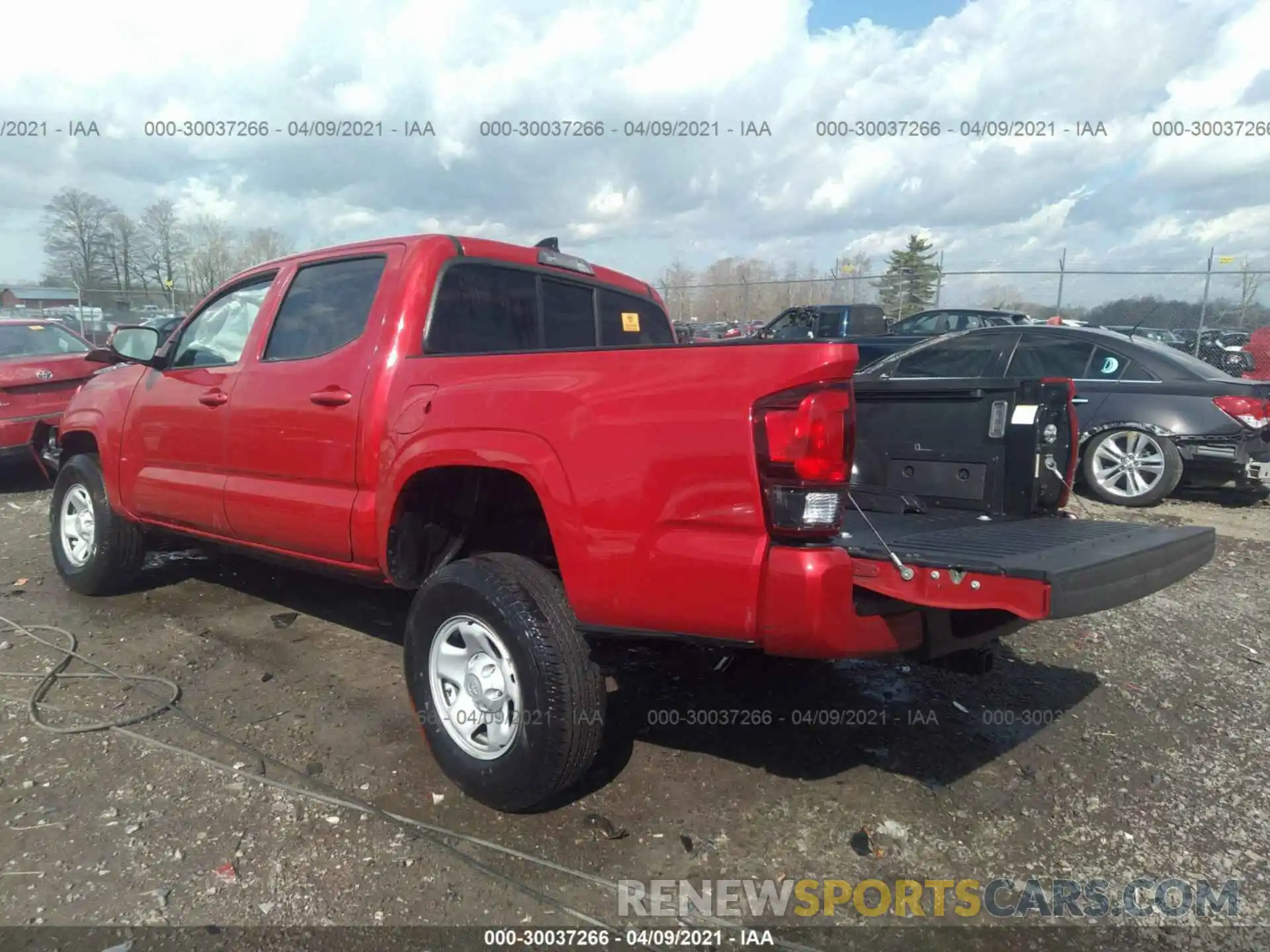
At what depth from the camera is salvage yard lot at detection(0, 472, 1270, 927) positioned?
2.53 m

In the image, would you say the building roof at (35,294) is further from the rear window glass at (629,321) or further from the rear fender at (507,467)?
the rear fender at (507,467)

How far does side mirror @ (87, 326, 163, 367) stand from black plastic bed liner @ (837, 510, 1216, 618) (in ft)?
12.3

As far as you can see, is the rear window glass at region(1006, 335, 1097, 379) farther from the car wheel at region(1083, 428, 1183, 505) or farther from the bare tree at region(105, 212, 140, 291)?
the bare tree at region(105, 212, 140, 291)

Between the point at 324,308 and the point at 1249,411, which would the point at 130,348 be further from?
the point at 1249,411

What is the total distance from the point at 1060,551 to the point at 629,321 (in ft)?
8.15

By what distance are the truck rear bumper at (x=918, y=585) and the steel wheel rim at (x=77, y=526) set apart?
14.5 ft

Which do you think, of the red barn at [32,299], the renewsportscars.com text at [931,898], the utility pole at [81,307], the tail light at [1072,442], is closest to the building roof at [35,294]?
the red barn at [32,299]

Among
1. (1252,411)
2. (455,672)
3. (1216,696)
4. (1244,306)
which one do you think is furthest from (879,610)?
(1244,306)

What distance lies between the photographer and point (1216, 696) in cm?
389

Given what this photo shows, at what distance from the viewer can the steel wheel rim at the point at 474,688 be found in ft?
9.22

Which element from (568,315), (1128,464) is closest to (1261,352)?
(1128,464)

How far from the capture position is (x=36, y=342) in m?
8.75

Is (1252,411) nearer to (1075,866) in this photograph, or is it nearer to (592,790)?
(1075,866)

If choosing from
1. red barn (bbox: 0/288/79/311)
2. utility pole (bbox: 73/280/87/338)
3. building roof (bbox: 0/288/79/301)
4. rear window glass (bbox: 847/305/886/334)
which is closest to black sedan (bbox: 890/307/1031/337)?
rear window glass (bbox: 847/305/886/334)
